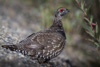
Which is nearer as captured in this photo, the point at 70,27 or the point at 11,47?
the point at 11,47

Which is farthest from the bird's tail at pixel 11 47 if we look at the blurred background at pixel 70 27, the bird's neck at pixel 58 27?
the bird's neck at pixel 58 27

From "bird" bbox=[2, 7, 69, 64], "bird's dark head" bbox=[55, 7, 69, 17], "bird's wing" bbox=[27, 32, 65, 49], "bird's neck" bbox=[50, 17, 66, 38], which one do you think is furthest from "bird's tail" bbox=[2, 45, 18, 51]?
"bird's dark head" bbox=[55, 7, 69, 17]

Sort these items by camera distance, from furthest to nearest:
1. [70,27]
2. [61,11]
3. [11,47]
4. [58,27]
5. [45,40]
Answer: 1. [70,27]
2. [61,11]
3. [58,27]
4. [45,40]
5. [11,47]

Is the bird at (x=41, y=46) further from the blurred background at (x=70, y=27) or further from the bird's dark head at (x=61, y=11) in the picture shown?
the blurred background at (x=70, y=27)

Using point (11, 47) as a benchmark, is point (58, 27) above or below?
above

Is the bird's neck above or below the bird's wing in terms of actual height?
above

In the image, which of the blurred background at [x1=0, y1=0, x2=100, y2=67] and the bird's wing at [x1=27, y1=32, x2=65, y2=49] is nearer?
the bird's wing at [x1=27, y1=32, x2=65, y2=49]

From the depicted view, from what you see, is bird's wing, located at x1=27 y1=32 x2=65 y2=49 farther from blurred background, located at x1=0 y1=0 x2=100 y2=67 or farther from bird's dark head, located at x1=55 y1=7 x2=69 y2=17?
blurred background, located at x1=0 y1=0 x2=100 y2=67

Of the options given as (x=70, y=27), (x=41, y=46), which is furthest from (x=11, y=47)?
(x=70, y=27)

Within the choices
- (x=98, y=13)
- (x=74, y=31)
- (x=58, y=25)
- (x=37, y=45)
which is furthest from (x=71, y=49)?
(x=37, y=45)

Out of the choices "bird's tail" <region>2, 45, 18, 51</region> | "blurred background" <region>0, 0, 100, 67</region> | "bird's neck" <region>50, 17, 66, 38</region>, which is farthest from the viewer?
"blurred background" <region>0, 0, 100, 67</region>

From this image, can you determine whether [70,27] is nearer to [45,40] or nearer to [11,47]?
[45,40]

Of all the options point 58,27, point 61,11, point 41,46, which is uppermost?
point 61,11

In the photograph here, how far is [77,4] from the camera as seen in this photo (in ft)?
16.4
